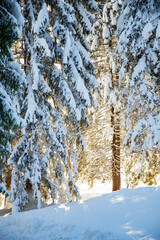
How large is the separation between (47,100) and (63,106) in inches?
28.5

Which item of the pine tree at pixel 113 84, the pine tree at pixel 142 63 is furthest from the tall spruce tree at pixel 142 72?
the pine tree at pixel 113 84

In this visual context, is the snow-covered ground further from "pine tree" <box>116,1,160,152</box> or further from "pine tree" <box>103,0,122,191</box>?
→ "pine tree" <box>103,0,122,191</box>

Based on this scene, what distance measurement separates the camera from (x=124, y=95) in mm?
10648

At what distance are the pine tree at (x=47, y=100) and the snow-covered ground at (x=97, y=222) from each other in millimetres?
2025

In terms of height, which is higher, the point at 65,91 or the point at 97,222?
the point at 65,91

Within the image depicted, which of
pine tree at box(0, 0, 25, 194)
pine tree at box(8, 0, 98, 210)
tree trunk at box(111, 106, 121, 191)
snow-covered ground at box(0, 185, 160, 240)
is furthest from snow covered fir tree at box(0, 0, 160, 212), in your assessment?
snow-covered ground at box(0, 185, 160, 240)

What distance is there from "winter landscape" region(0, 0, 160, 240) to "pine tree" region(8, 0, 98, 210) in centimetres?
4

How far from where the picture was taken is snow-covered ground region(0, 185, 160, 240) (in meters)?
3.72

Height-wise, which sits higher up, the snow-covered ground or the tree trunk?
the tree trunk

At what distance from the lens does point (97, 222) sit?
14.1ft

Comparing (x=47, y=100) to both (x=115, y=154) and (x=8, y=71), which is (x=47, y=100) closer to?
(x=8, y=71)

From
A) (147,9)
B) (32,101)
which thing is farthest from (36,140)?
(147,9)

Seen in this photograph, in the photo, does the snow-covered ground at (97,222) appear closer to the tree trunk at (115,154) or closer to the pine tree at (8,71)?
the pine tree at (8,71)

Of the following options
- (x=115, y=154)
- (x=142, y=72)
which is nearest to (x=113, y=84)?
(x=142, y=72)
